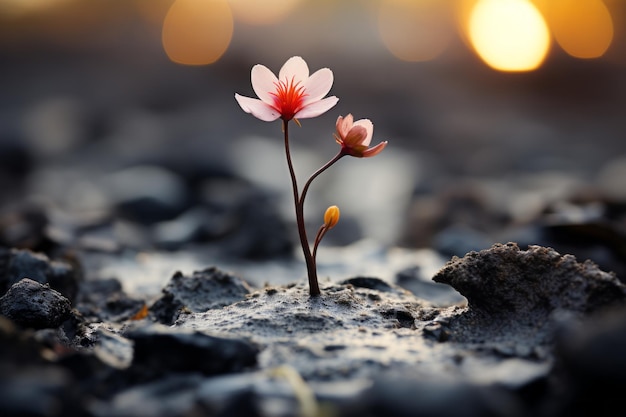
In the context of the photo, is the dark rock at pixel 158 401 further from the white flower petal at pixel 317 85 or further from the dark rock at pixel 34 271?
the dark rock at pixel 34 271

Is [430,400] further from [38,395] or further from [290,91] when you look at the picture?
[290,91]

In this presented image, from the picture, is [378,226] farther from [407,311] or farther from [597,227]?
[407,311]

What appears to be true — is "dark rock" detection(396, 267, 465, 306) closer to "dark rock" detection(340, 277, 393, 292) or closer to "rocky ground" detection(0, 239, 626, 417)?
"dark rock" detection(340, 277, 393, 292)

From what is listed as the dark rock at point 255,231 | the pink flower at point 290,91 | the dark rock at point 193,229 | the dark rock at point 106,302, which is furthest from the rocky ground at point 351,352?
the dark rock at point 193,229

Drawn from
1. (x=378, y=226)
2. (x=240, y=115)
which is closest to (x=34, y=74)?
(x=240, y=115)

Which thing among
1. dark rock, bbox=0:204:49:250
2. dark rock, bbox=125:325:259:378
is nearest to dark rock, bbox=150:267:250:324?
dark rock, bbox=125:325:259:378
